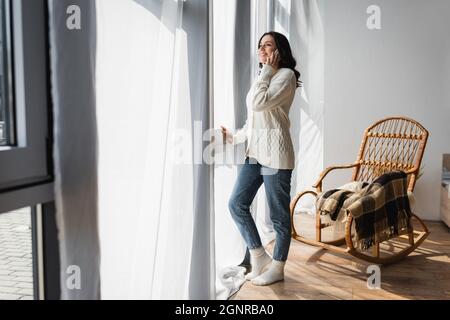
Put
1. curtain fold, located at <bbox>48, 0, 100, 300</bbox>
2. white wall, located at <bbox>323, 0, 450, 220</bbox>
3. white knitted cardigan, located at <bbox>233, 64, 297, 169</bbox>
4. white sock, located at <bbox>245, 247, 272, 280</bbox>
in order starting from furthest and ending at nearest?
white wall, located at <bbox>323, 0, 450, 220</bbox>, white sock, located at <bbox>245, 247, 272, 280</bbox>, white knitted cardigan, located at <bbox>233, 64, 297, 169</bbox>, curtain fold, located at <bbox>48, 0, 100, 300</bbox>

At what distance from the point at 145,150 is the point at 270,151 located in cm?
97

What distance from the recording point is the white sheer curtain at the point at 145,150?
54.6 inches

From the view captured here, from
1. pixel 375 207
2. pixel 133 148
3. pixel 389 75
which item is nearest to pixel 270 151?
pixel 375 207

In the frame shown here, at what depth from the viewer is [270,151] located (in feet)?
7.82

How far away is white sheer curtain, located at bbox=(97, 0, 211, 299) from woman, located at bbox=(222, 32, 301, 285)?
0.52 meters

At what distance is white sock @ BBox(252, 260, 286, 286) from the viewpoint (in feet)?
8.20

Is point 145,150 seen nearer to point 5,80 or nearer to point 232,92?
point 5,80

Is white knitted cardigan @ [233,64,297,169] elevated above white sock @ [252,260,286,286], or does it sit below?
above

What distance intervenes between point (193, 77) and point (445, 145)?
115 inches

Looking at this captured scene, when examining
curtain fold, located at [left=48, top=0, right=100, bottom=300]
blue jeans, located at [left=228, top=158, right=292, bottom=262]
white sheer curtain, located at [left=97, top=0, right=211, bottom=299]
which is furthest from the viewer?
blue jeans, located at [left=228, top=158, right=292, bottom=262]

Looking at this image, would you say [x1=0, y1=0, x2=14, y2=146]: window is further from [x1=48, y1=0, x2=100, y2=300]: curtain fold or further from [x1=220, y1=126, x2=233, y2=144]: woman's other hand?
[x1=220, y1=126, x2=233, y2=144]: woman's other hand

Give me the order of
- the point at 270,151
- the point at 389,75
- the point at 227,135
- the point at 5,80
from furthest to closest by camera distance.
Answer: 1. the point at 389,75
2. the point at 227,135
3. the point at 270,151
4. the point at 5,80

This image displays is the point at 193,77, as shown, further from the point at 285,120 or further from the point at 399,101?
the point at 399,101

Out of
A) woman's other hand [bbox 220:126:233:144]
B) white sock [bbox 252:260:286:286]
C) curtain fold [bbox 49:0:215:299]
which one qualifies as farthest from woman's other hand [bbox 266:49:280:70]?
white sock [bbox 252:260:286:286]
